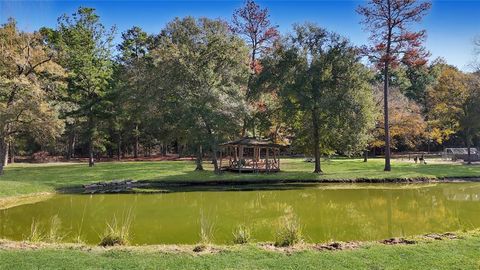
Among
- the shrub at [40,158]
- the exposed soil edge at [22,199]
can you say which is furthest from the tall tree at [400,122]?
the shrub at [40,158]

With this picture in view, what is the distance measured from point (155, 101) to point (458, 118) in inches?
1149

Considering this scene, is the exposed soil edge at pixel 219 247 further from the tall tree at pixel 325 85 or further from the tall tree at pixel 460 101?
the tall tree at pixel 460 101

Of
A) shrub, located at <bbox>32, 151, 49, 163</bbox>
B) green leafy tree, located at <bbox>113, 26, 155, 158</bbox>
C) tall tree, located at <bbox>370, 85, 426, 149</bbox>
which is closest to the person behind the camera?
green leafy tree, located at <bbox>113, 26, 155, 158</bbox>

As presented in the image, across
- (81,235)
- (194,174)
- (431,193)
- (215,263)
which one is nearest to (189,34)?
(194,174)

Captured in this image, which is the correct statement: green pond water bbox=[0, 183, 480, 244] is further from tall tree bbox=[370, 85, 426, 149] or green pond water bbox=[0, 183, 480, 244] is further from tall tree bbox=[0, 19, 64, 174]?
tall tree bbox=[370, 85, 426, 149]

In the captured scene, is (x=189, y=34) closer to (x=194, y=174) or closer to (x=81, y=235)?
(x=194, y=174)

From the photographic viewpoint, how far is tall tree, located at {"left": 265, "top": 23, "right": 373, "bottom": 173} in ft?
90.9

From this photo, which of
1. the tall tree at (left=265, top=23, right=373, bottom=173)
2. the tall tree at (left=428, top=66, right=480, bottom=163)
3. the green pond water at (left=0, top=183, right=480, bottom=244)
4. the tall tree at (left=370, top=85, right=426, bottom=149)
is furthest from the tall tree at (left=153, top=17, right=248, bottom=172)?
the tall tree at (left=428, top=66, right=480, bottom=163)

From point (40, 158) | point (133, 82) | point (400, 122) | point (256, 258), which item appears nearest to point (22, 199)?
point (256, 258)

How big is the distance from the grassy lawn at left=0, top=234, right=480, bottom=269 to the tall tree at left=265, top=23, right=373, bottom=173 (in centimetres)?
1972

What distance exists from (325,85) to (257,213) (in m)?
15.8

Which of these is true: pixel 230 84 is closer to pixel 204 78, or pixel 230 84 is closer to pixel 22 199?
pixel 204 78

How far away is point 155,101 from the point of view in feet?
104

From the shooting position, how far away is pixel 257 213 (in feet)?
49.5
